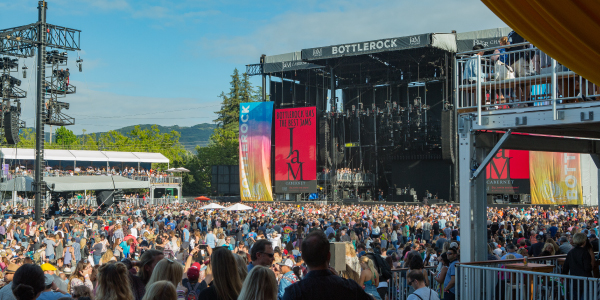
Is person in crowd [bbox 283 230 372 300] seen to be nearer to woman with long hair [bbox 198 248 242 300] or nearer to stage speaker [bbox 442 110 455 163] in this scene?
woman with long hair [bbox 198 248 242 300]

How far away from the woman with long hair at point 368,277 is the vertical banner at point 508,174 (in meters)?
25.2

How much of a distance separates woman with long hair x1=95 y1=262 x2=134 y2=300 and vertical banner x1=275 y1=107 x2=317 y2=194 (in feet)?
107

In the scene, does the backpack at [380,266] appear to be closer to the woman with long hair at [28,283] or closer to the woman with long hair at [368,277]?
the woman with long hair at [368,277]

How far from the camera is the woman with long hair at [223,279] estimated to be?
11.6 ft

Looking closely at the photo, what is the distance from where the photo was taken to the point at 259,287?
303 centimetres

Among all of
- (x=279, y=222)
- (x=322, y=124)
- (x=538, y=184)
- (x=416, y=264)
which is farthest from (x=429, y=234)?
(x=322, y=124)

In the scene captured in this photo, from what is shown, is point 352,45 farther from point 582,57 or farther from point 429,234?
point 582,57

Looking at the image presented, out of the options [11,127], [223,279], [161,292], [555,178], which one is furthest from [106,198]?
[161,292]

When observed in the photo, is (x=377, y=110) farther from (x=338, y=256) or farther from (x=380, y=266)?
(x=338, y=256)

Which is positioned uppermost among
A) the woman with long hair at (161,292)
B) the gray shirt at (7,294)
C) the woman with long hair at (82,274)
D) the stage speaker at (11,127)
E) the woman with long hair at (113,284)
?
the stage speaker at (11,127)

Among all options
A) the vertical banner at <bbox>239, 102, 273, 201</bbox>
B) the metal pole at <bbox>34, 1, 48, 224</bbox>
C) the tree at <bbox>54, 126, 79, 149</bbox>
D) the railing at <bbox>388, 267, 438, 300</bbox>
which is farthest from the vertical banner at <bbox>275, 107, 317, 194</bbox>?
the tree at <bbox>54, 126, 79, 149</bbox>

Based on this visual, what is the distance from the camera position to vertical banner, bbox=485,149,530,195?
29.4 meters

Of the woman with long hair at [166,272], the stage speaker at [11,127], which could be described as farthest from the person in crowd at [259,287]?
the stage speaker at [11,127]

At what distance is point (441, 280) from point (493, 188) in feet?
77.0
